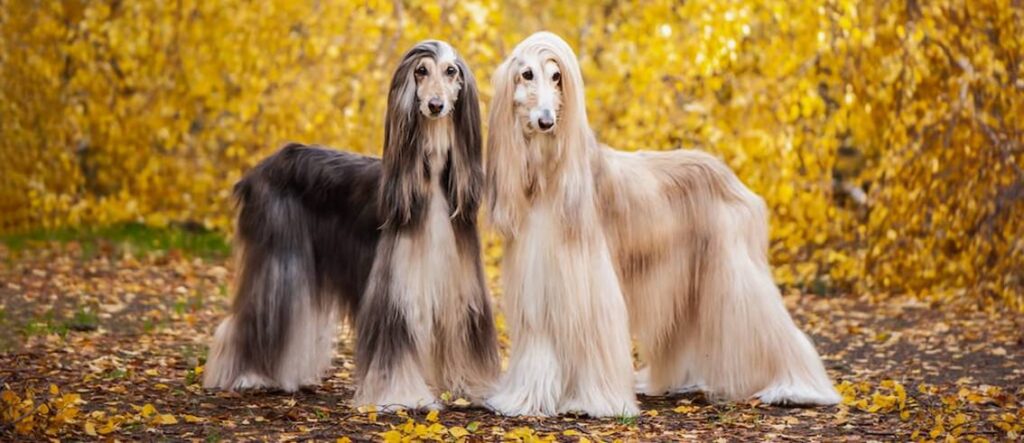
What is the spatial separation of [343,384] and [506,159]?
1.53m

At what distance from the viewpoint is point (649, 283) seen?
208 inches

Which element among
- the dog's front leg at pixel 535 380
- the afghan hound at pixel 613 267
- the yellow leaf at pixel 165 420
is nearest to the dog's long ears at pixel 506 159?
the afghan hound at pixel 613 267

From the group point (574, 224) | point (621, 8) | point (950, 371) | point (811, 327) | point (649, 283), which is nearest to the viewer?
point (574, 224)

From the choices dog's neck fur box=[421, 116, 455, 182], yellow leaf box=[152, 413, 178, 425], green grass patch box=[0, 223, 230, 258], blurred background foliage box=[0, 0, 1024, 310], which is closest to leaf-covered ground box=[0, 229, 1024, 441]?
yellow leaf box=[152, 413, 178, 425]

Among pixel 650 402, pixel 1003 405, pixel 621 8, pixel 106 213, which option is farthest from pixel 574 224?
pixel 621 8

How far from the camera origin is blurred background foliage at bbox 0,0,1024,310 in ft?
27.9

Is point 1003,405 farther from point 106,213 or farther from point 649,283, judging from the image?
point 106,213

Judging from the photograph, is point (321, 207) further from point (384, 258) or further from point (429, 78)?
point (429, 78)

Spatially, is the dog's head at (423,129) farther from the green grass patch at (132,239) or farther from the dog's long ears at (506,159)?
the green grass patch at (132,239)

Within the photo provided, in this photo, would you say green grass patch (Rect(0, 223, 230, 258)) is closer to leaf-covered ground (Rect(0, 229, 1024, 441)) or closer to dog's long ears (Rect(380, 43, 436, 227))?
leaf-covered ground (Rect(0, 229, 1024, 441))

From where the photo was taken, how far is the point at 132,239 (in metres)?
11.2

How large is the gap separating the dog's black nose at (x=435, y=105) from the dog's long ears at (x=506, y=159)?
198 mm

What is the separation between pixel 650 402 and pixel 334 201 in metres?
1.47

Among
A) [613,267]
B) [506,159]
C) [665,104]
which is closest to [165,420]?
[506,159]
